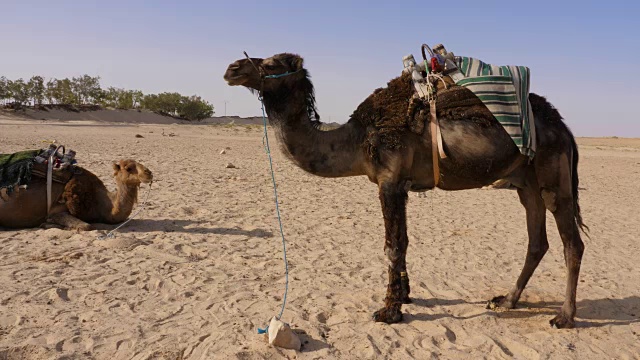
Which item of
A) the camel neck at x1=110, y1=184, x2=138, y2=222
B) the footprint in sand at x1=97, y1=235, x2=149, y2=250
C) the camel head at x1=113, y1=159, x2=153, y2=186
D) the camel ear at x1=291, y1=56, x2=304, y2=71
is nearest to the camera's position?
the camel ear at x1=291, y1=56, x2=304, y2=71

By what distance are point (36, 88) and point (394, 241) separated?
3423 inches

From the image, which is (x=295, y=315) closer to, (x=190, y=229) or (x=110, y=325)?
(x=110, y=325)

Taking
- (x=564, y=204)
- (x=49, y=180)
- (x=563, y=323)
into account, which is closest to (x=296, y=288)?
(x=563, y=323)

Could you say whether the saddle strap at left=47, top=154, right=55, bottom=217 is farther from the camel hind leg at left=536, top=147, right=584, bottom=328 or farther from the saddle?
the camel hind leg at left=536, top=147, right=584, bottom=328

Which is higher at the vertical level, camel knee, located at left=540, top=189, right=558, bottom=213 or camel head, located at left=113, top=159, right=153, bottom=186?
camel knee, located at left=540, top=189, right=558, bottom=213

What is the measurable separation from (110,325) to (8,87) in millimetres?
84139

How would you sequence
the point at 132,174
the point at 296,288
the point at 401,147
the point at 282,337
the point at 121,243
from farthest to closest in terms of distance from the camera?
the point at 132,174 < the point at 121,243 < the point at 296,288 < the point at 401,147 < the point at 282,337

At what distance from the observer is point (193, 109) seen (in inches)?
3238

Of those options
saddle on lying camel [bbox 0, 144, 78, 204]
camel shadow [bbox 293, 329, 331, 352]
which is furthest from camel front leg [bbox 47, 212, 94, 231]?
camel shadow [bbox 293, 329, 331, 352]

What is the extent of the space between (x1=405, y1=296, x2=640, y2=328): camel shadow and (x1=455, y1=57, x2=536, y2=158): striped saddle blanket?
6.19 ft

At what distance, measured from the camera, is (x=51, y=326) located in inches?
176

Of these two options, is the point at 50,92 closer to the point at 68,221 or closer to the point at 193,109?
the point at 193,109

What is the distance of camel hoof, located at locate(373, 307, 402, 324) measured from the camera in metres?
4.91

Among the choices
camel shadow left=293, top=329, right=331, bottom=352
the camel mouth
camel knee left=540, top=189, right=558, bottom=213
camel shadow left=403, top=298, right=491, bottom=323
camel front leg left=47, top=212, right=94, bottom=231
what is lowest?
camel shadow left=293, top=329, right=331, bottom=352
